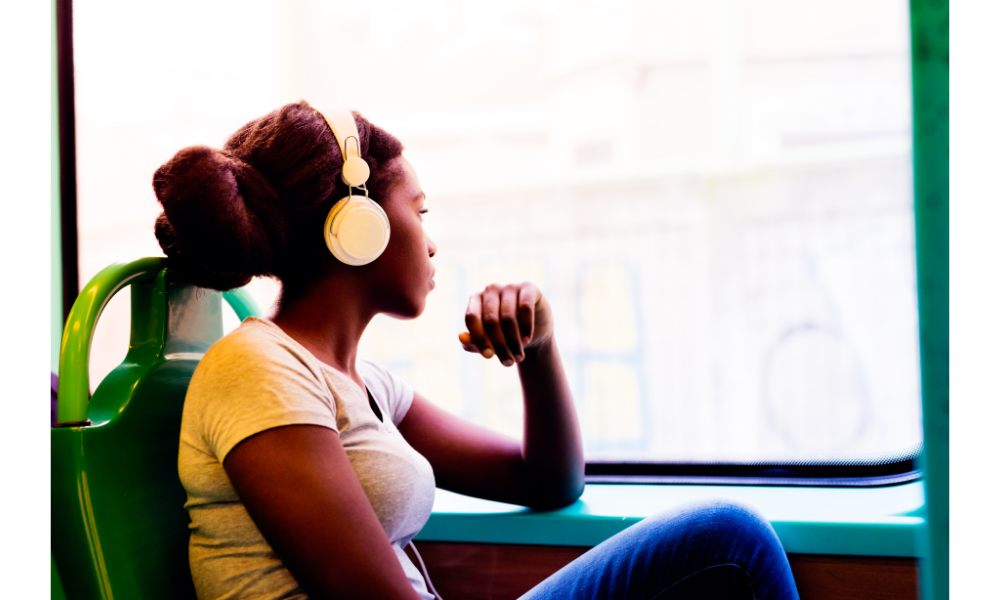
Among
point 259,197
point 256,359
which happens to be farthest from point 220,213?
point 256,359

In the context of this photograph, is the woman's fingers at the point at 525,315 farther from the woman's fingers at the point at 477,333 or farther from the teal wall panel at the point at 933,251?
the teal wall panel at the point at 933,251

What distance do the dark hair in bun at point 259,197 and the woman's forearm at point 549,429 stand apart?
15.0 inches

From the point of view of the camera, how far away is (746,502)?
89 cm

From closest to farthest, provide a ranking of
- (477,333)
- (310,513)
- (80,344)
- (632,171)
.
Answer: (310,513), (80,344), (477,333), (632,171)

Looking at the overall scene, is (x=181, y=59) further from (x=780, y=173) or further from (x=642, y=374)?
(x=780, y=173)

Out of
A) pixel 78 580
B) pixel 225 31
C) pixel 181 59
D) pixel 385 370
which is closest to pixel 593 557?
pixel 385 370

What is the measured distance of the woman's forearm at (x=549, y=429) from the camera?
3.50 feet

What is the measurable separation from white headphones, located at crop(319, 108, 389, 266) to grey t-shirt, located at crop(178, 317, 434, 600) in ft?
0.40

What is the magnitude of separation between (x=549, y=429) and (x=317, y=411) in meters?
0.49

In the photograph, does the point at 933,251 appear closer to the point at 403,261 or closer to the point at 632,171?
the point at 403,261

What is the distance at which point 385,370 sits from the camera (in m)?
1.06

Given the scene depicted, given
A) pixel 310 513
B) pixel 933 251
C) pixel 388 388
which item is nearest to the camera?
pixel 933 251

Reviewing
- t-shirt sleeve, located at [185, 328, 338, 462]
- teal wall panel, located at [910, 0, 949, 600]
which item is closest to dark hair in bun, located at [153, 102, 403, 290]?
t-shirt sleeve, located at [185, 328, 338, 462]

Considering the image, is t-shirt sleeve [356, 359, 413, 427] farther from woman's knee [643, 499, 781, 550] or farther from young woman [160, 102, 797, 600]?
woman's knee [643, 499, 781, 550]
